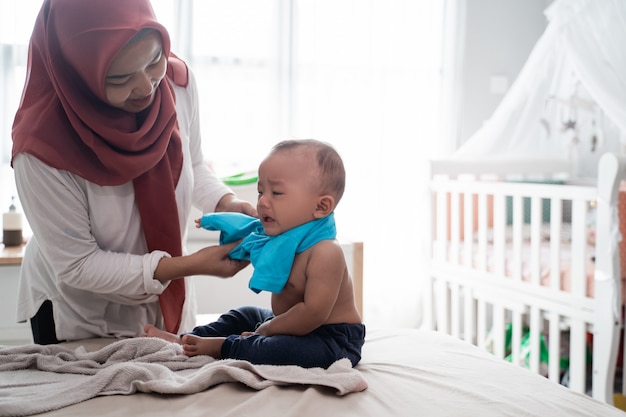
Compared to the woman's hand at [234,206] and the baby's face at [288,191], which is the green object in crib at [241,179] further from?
the baby's face at [288,191]

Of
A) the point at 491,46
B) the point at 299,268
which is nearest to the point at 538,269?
the point at 299,268

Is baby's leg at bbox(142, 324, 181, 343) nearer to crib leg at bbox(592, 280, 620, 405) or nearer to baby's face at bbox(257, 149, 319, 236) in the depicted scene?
baby's face at bbox(257, 149, 319, 236)

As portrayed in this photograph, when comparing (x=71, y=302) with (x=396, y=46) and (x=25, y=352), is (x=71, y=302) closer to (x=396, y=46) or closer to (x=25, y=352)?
(x=25, y=352)

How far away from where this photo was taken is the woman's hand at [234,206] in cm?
148

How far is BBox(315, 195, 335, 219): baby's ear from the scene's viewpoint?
1225 mm

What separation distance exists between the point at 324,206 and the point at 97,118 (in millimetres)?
515

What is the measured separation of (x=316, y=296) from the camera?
1.15 meters

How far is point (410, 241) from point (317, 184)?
2.50 m

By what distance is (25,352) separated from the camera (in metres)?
1.19


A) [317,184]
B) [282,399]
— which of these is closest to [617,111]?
[317,184]

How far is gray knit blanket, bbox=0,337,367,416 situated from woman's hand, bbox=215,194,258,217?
40 cm

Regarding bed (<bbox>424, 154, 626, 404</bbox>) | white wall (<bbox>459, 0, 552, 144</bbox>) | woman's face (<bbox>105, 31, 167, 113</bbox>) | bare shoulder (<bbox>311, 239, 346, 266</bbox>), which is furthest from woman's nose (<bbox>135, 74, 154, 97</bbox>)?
white wall (<bbox>459, 0, 552, 144</bbox>)

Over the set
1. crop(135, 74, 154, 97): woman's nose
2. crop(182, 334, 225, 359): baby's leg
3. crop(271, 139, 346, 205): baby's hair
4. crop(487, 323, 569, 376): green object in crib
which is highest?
crop(135, 74, 154, 97): woman's nose

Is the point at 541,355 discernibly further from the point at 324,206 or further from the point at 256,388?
the point at 256,388
